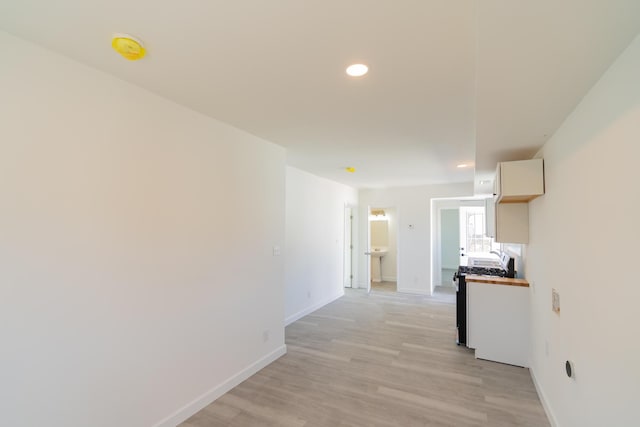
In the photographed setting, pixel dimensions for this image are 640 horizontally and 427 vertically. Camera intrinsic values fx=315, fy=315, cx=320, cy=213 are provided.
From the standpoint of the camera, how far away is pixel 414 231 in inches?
282

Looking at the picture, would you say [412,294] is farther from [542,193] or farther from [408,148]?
[542,193]

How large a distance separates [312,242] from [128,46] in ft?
14.1

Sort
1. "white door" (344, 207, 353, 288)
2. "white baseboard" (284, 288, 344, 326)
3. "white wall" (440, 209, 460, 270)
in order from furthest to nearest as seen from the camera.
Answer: "white wall" (440, 209, 460, 270) → "white door" (344, 207, 353, 288) → "white baseboard" (284, 288, 344, 326)

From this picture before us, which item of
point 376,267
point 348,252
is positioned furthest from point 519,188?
point 376,267

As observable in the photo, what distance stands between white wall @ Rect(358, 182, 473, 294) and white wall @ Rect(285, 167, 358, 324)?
53.1 inches

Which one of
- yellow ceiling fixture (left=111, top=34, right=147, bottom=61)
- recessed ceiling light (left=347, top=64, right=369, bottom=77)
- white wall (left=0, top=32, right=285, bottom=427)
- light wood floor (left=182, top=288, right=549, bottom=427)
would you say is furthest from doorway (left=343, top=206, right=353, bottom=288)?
yellow ceiling fixture (left=111, top=34, right=147, bottom=61)

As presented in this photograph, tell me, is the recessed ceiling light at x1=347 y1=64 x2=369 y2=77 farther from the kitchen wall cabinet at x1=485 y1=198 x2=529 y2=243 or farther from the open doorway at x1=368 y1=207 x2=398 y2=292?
the open doorway at x1=368 y1=207 x2=398 y2=292

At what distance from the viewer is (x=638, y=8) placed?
3.34 feet

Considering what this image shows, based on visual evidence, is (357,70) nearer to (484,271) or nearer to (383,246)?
(484,271)

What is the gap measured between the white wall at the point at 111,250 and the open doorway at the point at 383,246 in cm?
586

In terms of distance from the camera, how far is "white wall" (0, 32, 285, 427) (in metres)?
1.66

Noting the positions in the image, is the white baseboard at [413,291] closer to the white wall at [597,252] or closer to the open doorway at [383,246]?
the open doorway at [383,246]

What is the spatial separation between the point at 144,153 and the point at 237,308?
5.47ft

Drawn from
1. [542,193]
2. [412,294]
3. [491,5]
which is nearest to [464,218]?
[412,294]
